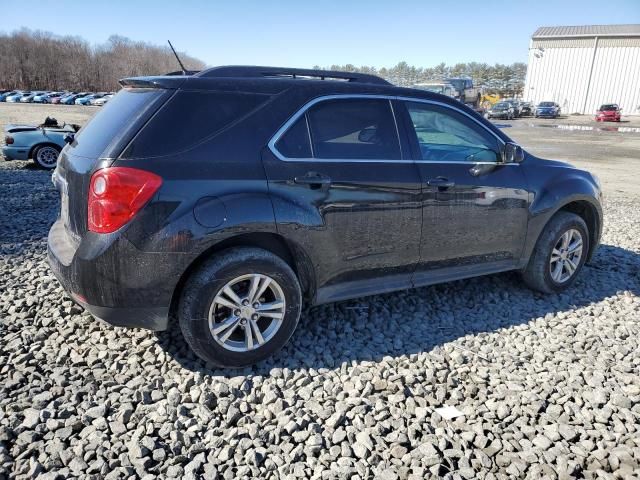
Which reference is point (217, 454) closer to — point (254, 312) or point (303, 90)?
point (254, 312)

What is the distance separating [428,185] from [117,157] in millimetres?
2156

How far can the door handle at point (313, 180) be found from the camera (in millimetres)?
3143

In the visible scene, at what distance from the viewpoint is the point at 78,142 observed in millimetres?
3244

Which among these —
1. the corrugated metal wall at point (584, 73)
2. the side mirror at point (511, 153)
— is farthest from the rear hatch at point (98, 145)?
the corrugated metal wall at point (584, 73)

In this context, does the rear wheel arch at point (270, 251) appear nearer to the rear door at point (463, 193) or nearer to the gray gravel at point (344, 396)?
the gray gravel at point (344, 396)

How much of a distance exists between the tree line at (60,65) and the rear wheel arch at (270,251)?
93967 millimetres

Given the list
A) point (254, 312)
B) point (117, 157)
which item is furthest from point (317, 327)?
point (117, 157)

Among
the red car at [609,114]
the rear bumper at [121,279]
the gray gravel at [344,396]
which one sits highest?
the red car at [609,114]

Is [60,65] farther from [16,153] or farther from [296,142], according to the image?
[296,142]

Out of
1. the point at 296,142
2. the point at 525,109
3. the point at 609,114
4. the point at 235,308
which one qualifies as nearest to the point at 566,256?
the point at 296,142

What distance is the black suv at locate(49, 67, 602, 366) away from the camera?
280cm

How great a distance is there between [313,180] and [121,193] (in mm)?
1162

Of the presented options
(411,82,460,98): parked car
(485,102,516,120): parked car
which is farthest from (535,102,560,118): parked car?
(411,82,460,98): parked car

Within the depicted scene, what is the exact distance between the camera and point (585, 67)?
51.3m
